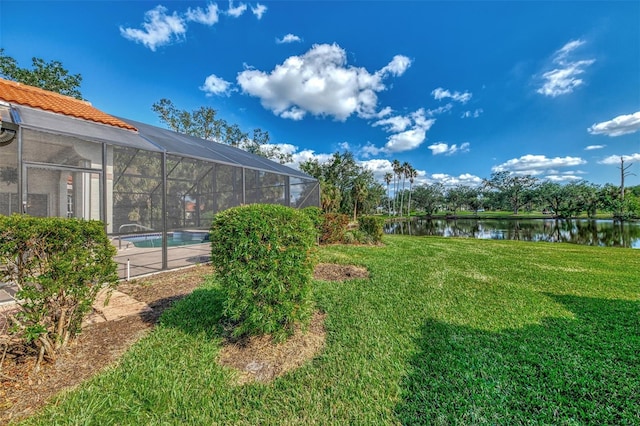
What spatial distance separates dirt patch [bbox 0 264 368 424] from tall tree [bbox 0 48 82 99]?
22.8m

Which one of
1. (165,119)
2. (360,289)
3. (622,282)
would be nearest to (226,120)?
(165,119)

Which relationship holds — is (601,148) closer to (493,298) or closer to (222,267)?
(493,298)

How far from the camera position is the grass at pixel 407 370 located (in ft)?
5.29

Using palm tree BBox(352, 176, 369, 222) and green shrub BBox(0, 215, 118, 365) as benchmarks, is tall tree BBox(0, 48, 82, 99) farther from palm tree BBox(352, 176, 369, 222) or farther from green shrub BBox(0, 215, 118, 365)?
palm tree BBox(352, 176, 369, 222)

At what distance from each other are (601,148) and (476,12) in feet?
122

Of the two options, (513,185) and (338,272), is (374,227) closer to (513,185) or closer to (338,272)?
(338,272)

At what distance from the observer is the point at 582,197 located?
1399 inches

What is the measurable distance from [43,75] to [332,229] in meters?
23.6

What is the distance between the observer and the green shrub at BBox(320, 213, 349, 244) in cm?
891

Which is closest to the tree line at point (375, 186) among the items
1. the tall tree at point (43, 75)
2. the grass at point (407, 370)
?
the tall tree at point (43, 75)

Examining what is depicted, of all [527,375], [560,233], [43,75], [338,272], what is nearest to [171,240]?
[338,272]

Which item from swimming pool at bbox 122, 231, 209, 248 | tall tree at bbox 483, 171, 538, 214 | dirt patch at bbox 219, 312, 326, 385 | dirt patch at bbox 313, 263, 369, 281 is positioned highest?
tall tree at bbox 483, 171, 538, 214

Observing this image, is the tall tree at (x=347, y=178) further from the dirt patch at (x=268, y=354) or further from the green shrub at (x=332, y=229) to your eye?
the dirt patch at (x=268, y=354)

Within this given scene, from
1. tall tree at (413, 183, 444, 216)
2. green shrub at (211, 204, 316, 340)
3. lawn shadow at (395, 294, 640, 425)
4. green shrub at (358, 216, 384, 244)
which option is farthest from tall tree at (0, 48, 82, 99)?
tall tree at (413, 183, 444, 216)
